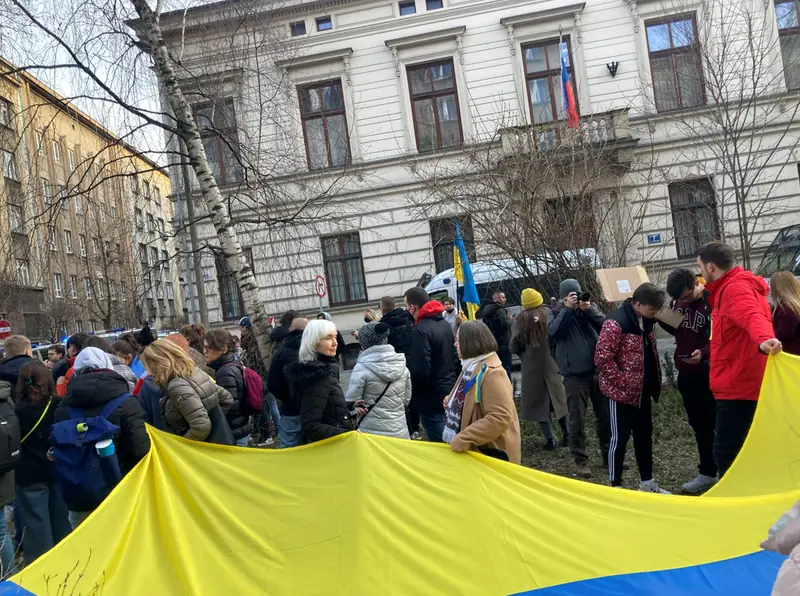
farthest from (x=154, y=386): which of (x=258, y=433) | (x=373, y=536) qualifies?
(x=258, y=433)

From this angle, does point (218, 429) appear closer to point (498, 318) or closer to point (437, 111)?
point (498, 318)

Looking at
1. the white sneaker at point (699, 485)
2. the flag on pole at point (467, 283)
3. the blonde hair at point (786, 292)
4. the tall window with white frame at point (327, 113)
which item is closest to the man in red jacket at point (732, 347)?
the blonde hair at point (786, 292)

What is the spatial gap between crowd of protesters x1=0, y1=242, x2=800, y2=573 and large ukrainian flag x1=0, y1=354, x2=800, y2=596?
506 millimetres

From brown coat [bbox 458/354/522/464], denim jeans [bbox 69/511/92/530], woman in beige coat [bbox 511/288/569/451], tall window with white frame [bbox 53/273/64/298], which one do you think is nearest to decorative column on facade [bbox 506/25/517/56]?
woman in beige coat [bbox 511/288/569/451]

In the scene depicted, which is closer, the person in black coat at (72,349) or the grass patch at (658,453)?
the grass patch at (658,453)

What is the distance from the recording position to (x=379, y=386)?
18.6 ft

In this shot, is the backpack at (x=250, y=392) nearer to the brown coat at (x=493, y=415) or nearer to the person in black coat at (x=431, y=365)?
the person in black coat at (x=431, y=365)

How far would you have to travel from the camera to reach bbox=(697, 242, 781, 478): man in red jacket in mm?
5059

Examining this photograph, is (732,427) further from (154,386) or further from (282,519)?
(154,386)

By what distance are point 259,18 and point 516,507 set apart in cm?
1174

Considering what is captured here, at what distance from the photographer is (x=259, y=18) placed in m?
13.0

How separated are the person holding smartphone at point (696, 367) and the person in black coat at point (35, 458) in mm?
5657

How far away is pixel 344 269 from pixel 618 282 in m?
17.9

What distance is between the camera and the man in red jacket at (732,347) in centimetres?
506
